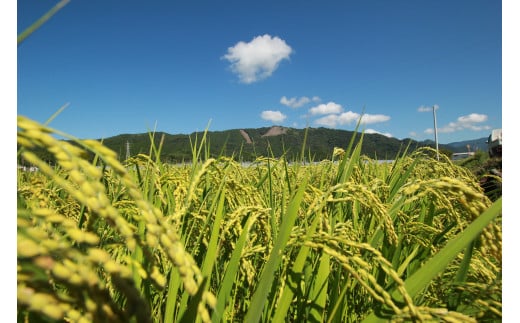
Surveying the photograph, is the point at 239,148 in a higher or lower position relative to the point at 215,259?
higher

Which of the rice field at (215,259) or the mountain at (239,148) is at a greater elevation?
the mountain at (239,148)

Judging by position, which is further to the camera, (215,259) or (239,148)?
(239,148)

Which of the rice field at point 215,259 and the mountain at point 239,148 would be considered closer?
the rice field at point 215,259

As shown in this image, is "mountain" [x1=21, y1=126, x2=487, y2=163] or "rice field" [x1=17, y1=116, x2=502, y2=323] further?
"mountain" [x1=21, y1=126, x2=487, y2=163]

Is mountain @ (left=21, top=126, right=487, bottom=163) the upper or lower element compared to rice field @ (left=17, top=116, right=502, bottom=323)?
upper
